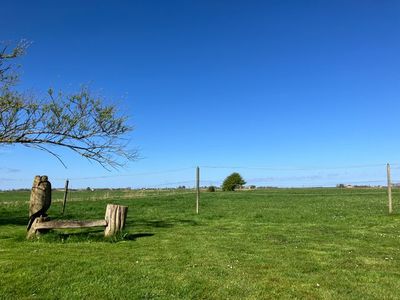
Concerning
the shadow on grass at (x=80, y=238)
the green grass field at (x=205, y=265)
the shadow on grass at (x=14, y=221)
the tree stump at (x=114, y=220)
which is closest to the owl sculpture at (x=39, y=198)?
the shadow on grass at (x=80, y=238)

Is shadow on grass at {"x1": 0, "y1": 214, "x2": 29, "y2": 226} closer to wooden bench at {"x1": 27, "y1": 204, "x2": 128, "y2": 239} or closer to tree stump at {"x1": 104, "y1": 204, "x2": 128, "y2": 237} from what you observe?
wooden bench at {"x1": 27, "y1": 204, "x2": 128, "y2": 239}

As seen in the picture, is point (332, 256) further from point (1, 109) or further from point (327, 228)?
point (1, 109)

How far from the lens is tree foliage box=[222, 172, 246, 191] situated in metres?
91.1

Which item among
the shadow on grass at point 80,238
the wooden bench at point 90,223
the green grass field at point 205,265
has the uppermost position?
the wooden bench at point 90,223

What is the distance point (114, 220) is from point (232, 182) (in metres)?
79.4

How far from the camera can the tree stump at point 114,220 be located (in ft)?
40.3

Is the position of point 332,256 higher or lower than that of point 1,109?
lower

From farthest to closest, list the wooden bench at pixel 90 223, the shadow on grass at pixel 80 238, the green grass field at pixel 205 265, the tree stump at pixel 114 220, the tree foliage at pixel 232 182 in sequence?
the tree foliage at pixel 232 182, the tree stump at pixel 114 220, the wooden bench at pixel 90 223, the shadow on grass at pixel 80 238, the green grass field at pixel 205 265

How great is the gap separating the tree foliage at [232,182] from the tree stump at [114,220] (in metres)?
78.9

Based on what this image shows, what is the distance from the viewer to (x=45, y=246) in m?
10.8

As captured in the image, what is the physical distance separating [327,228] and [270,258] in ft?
20.6

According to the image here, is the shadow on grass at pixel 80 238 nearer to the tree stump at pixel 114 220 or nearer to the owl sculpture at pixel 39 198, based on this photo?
the tree stump at pixel 114 220

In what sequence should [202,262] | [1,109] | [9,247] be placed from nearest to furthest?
[202,262], [9,247], [1,109]

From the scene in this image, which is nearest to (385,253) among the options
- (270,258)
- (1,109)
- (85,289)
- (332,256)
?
(332,256)
